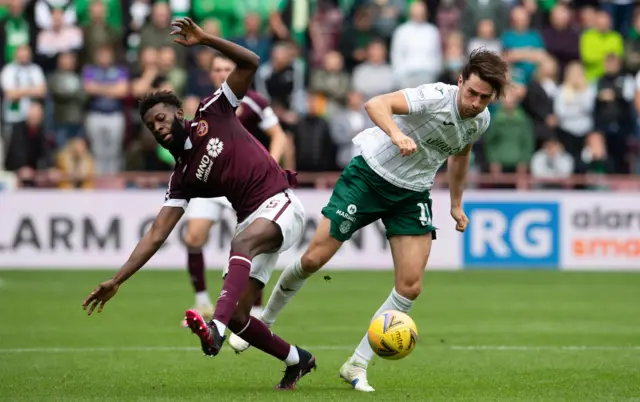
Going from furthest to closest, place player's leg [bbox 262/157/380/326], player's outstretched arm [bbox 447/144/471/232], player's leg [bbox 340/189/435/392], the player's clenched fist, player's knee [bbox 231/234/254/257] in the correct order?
player's outstretched arm [bbox 447/144/471/232], player's leg [bbox 262/157/380/326], player's leg [bbox 340/189/435/392], player's knee [bbox 231/234/254/257], the player's clenched fist

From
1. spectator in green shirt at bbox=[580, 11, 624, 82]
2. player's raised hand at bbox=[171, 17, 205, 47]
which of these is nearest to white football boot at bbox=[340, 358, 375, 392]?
player's raised hand at bbox=[171, 17, 205, 47]

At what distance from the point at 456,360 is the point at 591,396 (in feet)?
7.25

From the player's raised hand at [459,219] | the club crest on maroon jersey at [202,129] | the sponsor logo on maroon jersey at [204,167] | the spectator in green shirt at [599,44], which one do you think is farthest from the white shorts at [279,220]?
the spectator in green shirt at [599,44]

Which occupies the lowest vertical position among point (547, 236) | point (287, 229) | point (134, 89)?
point (547, 236)

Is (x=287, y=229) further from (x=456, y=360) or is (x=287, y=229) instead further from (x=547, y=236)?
(x=547, y=236)

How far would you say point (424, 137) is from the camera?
8.80 metres

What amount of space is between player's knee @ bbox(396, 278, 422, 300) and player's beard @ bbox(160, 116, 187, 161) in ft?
5.71

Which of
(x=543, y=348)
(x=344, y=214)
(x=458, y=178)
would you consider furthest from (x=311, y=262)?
(x=543, y=348)

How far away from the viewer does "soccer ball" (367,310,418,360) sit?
8422 mm

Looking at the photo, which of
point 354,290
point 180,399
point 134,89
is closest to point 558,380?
point 180,399

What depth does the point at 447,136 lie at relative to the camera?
346 inches

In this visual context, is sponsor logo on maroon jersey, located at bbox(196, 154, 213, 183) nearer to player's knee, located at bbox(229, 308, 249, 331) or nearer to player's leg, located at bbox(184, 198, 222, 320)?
player's knee, located at bbox(229, 308, 249, 331)

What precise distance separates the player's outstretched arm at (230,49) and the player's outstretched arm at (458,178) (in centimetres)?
170

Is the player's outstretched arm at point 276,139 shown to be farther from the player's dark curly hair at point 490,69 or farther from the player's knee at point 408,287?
the player's dark curly hair at point 490,69
